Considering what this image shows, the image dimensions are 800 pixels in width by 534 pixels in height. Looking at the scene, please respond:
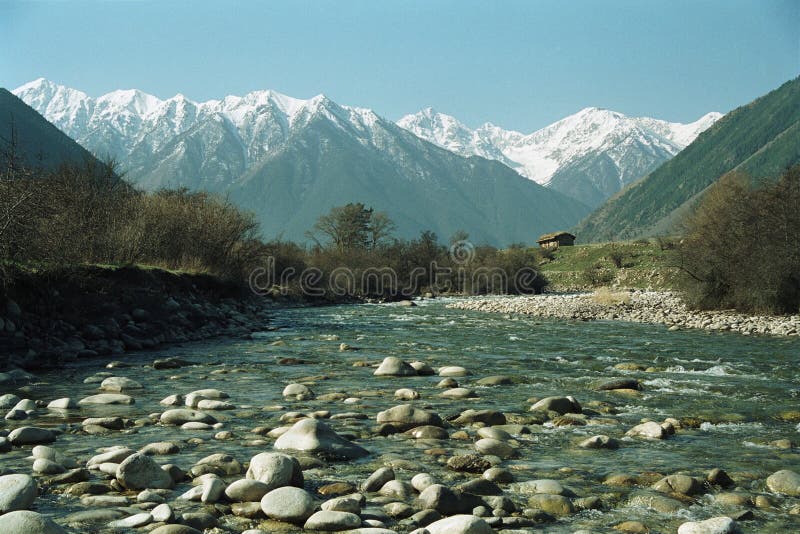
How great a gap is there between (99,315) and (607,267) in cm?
8573

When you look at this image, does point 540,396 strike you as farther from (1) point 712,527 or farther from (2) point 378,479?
(1) point 712,527

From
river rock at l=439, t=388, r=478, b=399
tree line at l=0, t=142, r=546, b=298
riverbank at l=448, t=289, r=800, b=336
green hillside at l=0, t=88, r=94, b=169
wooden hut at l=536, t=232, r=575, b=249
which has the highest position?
green hillside at l=0, t=88, r=94, b=169

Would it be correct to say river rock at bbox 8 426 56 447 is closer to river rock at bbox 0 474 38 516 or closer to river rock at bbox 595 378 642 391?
river rock at bbox 0 474 38 516

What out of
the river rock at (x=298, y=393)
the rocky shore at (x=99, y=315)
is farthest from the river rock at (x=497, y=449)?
the rocky shore at (x=99, y=315)

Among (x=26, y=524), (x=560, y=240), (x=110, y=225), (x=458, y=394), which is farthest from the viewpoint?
(x=560, y=240)

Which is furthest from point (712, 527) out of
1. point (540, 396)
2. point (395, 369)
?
point (395, 369)

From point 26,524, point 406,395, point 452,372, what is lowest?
point 452,372

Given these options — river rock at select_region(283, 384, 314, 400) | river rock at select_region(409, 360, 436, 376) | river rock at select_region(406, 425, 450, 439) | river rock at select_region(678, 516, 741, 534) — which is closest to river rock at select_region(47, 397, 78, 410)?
river rock at select_region(283, 384, 314, 400)

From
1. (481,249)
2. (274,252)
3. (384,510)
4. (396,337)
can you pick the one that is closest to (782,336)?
(396,337)

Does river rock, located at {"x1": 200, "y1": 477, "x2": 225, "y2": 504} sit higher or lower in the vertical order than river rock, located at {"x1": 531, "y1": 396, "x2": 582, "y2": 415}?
higher

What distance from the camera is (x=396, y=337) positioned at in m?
24.7

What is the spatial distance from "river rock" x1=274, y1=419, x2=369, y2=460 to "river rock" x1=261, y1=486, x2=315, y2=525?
1.83m

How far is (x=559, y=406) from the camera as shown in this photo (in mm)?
10070

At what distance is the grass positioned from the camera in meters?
85.2
